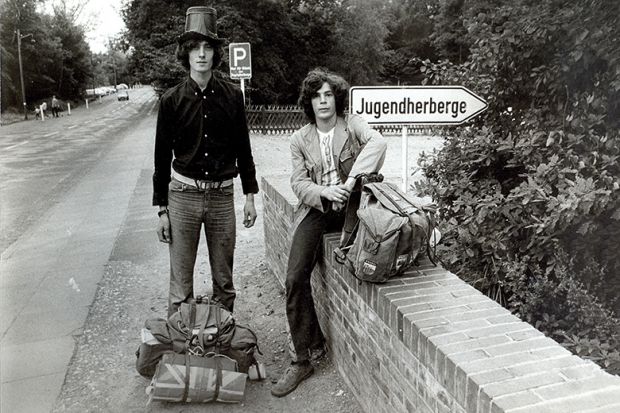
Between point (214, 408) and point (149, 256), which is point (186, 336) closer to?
point (214, 408)

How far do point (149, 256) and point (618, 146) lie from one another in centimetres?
501

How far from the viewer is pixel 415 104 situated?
13.5ft

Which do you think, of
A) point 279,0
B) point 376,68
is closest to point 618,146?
point 279,0

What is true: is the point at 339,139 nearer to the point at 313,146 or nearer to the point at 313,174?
the point at 313,146

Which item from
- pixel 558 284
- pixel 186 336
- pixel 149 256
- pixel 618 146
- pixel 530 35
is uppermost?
pixel 530 35

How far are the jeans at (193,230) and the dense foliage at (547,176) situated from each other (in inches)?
62.8

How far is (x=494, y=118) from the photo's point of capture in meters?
4.09

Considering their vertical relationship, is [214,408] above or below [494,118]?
below

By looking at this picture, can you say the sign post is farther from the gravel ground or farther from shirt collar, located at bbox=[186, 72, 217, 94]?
shirt collar, located at bbox=[186, 72, 217, 94]

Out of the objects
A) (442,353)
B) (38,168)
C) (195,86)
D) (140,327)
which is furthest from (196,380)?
(38,168)

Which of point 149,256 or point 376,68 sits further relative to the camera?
point 376,68

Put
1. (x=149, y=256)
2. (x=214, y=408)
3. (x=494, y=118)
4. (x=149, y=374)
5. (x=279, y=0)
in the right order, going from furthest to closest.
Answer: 1. (x=279, y=0)
2. (x=149, y=256)
3. (x=494, y=118)
4. (x=149, y=374)
5. (x=214, y=408)

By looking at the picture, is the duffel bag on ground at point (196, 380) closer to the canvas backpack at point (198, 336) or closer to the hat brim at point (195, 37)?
the canvas backpack at point (198, 336)

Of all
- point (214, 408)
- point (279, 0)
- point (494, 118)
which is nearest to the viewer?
point (214, 408)
